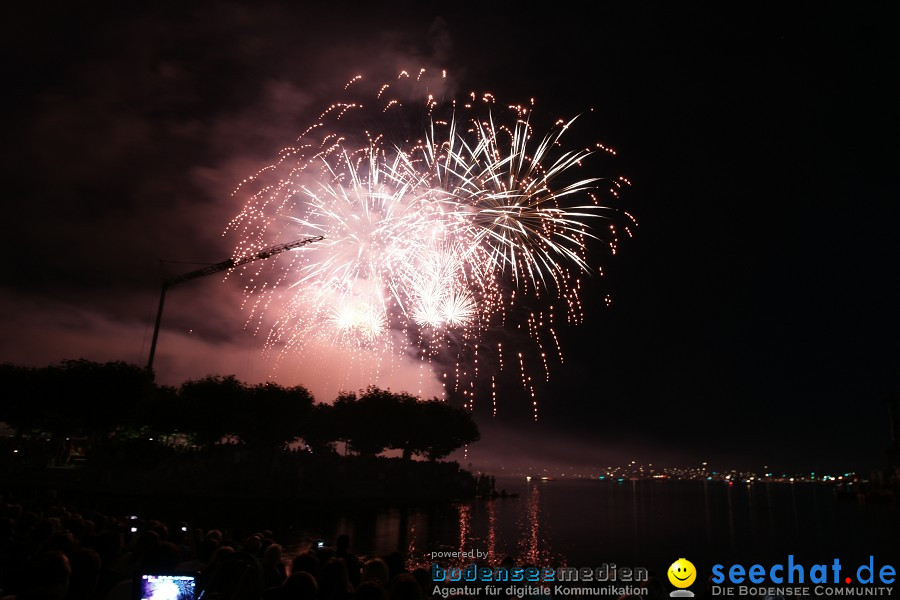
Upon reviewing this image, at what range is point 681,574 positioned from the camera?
417 inches

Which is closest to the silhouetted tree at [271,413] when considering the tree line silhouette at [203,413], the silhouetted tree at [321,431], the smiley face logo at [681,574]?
the tree line silhouette at [203,413]

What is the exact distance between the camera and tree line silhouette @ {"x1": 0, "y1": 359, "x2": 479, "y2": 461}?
5472 cm

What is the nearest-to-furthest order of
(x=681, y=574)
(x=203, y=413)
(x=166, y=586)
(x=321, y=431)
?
(x=166, y=586), (x=681, y=574), (x=203, y=413), (x=321, y=431)

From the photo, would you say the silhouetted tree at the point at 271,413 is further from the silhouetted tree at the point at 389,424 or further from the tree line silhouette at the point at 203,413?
the silhouetted tree at the point at 389,424

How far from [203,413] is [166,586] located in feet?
206

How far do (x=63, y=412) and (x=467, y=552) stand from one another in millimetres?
42655

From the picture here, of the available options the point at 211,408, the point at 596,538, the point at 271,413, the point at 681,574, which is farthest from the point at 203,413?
the point at 681,574

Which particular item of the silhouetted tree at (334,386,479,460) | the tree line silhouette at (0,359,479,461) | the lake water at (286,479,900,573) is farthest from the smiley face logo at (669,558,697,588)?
the silhouetted tree at (334,386,479,460)

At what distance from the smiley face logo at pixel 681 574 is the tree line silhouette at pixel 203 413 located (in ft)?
190

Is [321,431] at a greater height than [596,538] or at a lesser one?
greater

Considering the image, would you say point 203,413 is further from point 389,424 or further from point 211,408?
point 389,424

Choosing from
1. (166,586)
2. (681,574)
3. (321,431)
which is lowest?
(681,574)

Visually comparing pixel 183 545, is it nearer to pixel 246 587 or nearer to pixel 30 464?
pixel 246 587

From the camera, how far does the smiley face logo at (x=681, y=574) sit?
34.4 feet
